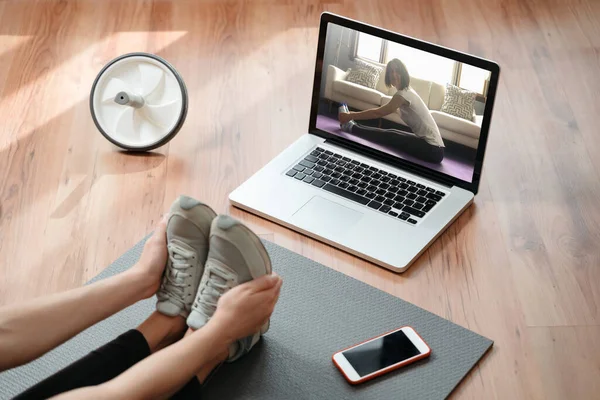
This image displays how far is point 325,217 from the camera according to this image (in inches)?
71.5

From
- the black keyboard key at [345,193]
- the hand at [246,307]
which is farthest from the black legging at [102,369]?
the black keyboard key at [345,193]

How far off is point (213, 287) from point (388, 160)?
24.0 inches

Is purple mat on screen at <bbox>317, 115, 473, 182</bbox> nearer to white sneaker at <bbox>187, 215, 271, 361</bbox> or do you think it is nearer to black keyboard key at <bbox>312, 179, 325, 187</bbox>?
black keyboard key at <bbox>312, 179, 325, 187</bbox>

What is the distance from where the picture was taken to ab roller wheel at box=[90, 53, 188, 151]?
198cm

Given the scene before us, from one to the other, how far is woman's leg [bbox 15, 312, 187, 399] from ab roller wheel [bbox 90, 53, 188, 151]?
0.60 meters

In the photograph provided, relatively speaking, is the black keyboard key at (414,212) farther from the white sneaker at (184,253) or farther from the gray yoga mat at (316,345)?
the white sneaker at (184,253)

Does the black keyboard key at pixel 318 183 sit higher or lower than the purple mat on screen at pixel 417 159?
lower

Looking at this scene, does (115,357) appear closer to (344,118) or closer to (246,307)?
(246,307)

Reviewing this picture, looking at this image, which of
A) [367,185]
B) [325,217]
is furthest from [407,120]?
[325,217]

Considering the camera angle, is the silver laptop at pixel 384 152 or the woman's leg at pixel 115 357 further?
the silver laptop at pixel 384 152

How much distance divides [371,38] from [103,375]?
90cm

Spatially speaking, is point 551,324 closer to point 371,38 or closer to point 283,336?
point 283,336

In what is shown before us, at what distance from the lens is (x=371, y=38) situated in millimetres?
1831

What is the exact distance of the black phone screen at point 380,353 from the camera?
1.51m
